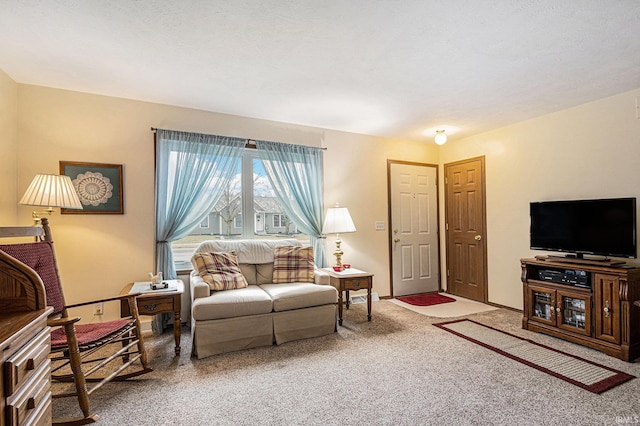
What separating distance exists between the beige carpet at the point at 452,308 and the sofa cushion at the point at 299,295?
4.91 feet

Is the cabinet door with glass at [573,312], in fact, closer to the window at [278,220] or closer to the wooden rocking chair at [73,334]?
the window at [278,220]

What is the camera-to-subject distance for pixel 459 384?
2.23 m

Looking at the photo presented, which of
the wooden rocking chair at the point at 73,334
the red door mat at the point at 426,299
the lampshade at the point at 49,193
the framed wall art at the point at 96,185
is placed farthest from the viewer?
the red door mat at the point at 426,299

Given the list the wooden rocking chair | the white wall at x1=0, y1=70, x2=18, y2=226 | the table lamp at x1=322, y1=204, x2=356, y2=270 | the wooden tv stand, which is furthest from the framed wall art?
the wooden tv stand

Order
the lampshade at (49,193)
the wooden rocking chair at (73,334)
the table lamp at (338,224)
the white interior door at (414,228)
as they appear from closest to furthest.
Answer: the wooden rocking chair at (73,334), the lampshade at (49,193), the table lamp at (338,224), the white interior door at (414,228)

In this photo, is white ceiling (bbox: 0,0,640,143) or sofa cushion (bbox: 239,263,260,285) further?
sofa cushion (bbox: 239,263,260,285)

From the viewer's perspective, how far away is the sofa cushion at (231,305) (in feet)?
8.75

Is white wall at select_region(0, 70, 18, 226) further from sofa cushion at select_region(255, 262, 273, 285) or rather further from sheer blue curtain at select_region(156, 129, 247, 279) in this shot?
sofa cushion at select_region(255, 262, 273, 285)

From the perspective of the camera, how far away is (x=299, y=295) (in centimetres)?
304

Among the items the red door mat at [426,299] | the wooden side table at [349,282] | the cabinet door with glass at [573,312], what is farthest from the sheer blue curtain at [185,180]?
the cabinet door with glass at [573,312]

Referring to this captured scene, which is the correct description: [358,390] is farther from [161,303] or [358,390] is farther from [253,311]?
[161,303]

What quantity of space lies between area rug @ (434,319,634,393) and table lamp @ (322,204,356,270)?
1.43 meters

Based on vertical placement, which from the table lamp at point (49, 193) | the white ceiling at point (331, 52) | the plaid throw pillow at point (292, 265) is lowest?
the plaid throw pillow at point (292, 265)

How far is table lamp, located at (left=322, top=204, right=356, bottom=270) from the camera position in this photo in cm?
390
